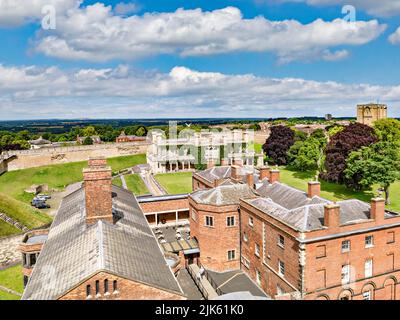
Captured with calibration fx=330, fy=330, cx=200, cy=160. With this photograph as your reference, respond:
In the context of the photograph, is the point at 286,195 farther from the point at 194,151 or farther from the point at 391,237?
the point at 194,151

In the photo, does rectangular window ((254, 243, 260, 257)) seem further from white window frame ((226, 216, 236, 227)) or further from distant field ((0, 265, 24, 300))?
distant field ((0, 265, 24, 300))

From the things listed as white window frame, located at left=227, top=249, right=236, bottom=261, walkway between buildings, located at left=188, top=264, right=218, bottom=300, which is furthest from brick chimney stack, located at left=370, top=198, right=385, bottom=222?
walkway between buildings, located at left=188, top=264, right=218, bottom=300

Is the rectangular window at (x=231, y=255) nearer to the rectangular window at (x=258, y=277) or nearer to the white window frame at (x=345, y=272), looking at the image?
the rectangular window at (x=258, y=277)

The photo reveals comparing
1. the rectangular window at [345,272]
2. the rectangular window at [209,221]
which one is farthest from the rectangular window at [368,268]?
the rectangular window at [209,221]

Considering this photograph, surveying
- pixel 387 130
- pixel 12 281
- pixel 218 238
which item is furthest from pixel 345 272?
pixel 387 130
